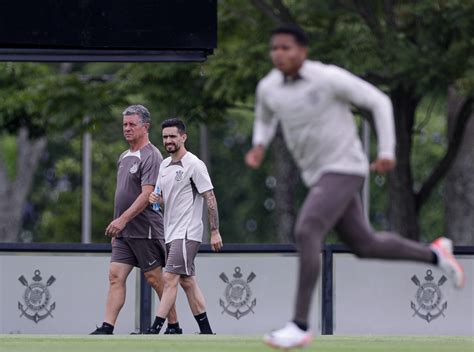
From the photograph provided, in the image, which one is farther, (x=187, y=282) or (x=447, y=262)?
(x=187, y=282)

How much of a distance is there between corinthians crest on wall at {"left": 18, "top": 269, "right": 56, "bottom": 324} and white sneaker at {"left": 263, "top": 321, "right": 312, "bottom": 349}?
29.4 ft

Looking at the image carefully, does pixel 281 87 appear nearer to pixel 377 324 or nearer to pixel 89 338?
pixel 89 338

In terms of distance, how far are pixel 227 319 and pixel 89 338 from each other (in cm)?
506

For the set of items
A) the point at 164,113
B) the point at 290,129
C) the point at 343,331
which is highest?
the point at 164,113

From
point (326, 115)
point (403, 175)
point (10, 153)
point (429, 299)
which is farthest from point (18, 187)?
point (326, 115)

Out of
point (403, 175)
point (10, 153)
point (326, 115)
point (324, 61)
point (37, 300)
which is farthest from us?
point (10, 153)

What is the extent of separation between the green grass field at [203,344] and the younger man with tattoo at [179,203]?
0.87 metres

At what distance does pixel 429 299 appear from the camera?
18.9 meters

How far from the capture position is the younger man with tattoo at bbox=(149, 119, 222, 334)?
14.8 metres

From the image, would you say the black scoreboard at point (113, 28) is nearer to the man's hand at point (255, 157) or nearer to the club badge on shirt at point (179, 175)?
the club badge on shirt at point (179, 175)

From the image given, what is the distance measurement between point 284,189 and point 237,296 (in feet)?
49.5

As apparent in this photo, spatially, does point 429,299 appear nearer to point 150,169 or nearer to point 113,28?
point 150,169

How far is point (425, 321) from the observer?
61.5ft

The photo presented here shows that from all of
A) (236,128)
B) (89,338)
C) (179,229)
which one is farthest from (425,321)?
(236,128)
